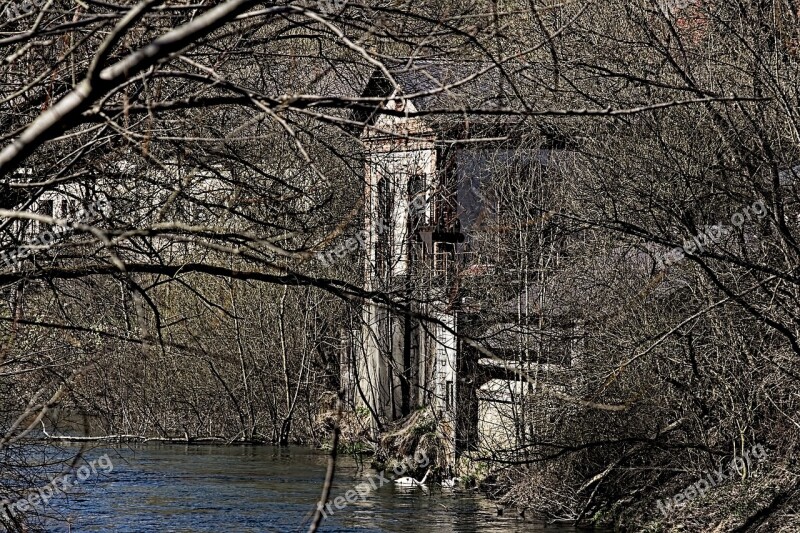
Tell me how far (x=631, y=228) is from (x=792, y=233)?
1.54m

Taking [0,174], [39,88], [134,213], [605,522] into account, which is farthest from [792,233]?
[0,174]

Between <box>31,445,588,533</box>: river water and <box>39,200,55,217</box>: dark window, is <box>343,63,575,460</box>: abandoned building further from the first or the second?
<box>39,200,55,217</box>: dark window

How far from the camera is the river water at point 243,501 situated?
13.4 metres

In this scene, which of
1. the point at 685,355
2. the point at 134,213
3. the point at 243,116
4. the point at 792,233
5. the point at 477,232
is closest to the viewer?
the point at 134,213

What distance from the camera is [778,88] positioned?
896cm

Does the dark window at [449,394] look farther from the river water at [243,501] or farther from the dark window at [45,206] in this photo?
the dark window at [45,206]

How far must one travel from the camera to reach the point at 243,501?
1509 centimetres

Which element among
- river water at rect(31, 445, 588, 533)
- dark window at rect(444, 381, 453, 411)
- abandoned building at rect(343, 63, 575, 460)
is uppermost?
abandoned building at rect(343, 63, 575, 460)

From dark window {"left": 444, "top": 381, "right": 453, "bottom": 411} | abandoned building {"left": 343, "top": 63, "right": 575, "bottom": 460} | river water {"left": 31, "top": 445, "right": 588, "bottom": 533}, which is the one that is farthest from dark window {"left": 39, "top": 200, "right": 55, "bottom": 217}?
dark window {"left": 444, "top": 381, "right": 453, "bottom": 411}

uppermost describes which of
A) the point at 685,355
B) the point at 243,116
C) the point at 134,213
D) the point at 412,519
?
the point at 243,116

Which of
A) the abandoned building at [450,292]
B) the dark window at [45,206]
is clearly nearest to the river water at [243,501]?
the abandoned building at [450,292]

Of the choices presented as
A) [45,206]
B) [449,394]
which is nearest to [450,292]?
[449,394]

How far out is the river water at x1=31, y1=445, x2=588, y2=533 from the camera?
13438mm

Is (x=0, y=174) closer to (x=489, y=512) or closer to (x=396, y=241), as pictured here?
(x=489, y=512)
